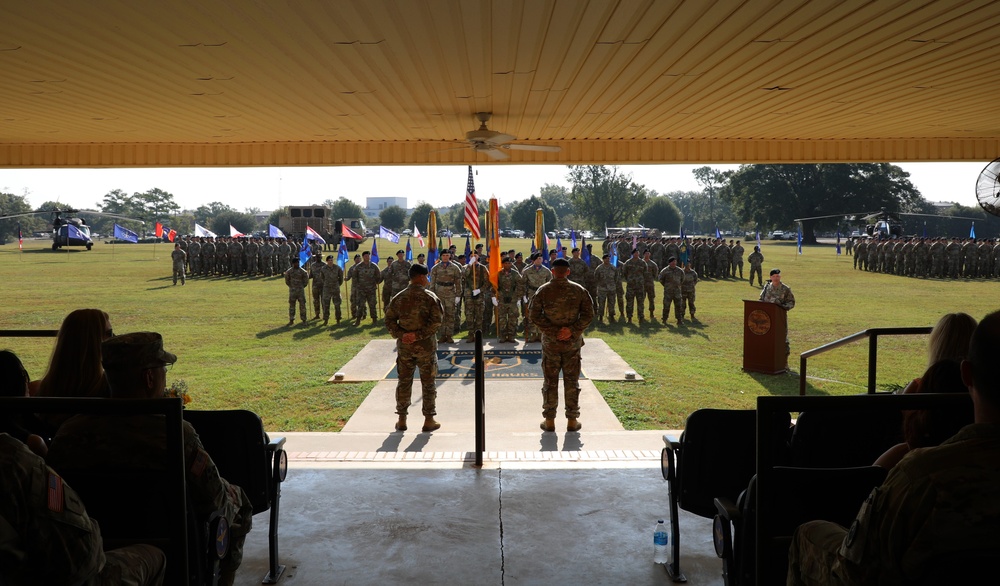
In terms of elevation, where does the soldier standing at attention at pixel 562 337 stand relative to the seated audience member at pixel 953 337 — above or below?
below

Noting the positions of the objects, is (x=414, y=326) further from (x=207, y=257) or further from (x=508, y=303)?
(x=207, y=257)

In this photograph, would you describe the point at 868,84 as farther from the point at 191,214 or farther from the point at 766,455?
the point at 191,214

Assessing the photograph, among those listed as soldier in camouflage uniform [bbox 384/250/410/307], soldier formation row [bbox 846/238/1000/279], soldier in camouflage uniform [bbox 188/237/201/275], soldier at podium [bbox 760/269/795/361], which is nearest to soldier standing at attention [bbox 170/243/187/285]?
soldier in camouflage uniform [bbox 188/237/201/275]

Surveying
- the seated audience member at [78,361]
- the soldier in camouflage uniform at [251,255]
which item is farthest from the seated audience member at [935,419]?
the soldier in camouflage uniform at [251,255]

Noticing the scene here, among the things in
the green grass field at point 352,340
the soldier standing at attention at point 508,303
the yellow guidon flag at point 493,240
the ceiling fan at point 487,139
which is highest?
the ceiling fan at point 487,139

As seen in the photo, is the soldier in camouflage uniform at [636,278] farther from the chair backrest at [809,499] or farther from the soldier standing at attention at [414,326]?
the chair backrest at [809,499]

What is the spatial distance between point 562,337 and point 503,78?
9.68ft

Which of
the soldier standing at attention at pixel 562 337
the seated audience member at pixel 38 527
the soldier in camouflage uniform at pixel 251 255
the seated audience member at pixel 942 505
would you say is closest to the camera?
the seated audience member at pixel 942 505

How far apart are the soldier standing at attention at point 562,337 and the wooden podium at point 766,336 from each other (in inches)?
182

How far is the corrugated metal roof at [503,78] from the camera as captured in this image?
4148mm

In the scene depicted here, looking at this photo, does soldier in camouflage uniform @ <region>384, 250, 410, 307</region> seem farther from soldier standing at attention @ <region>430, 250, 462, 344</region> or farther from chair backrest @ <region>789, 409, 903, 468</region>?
chair backrest @ <region>789, 409, 903, 468</region>

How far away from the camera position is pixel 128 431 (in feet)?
8.84

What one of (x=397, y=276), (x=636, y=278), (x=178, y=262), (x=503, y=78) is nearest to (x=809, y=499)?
(x=503, y=78)

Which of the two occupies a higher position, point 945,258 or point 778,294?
point 945,258
